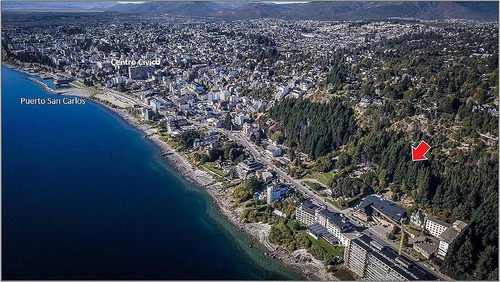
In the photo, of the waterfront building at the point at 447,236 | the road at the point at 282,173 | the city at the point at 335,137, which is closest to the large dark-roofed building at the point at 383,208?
the city at the point at 335,137

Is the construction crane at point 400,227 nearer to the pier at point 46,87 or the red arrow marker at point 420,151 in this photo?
the red arrow marker at point 420,151

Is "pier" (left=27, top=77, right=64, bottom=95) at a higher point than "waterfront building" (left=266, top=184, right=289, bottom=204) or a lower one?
higher

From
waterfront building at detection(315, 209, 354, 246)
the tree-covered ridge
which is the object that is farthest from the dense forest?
waterfront building at detection(315, 209, 354, 246)

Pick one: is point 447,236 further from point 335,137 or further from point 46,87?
point 46,87

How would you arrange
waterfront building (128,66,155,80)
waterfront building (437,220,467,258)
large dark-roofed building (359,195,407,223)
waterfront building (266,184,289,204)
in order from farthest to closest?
waterfront building (128,66,155,80) → waterfront building (266,184,289,204) → large dark-roofed building (359,195,407,223) → waterfront building (437,220,467,258)

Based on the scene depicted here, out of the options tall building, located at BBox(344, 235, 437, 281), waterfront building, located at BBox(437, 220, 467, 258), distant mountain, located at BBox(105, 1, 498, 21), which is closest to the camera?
tall building, located at BBox(344, 235, 437, 281)

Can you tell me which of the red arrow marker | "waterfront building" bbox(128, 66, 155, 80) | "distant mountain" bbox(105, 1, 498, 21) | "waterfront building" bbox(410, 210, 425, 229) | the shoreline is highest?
"distant mountain" bbox(105, 1, 498, 21)

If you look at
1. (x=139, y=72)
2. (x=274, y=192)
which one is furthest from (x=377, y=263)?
(x=139, y=72)

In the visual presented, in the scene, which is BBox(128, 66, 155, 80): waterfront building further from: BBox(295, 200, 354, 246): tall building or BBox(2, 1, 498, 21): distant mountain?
BBox(295, 200, 354, 246): tall building
